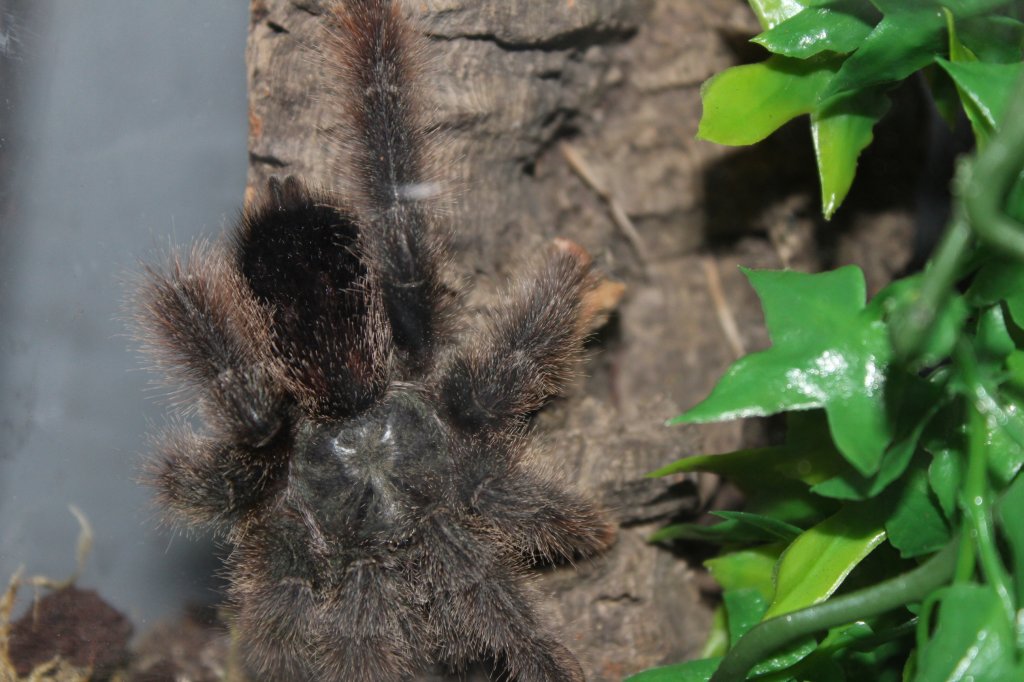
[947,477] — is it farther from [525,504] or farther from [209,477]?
[209,477]

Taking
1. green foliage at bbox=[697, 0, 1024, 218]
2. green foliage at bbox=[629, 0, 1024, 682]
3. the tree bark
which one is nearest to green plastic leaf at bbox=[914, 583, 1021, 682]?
green foliage at bbox=[629, 0, 1024, 682]

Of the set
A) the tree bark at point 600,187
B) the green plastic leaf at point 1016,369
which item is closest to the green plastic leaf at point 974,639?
the green plastic leaf at point 1016,369

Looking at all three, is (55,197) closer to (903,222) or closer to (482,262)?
(482,262)

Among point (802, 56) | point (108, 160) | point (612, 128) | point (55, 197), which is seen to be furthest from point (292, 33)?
point (802, 56)

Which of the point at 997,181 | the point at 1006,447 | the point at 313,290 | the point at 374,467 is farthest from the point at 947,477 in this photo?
the point at 313,290

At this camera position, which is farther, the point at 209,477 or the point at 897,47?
the point at 209,477

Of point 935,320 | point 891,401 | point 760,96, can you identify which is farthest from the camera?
point 760,96
